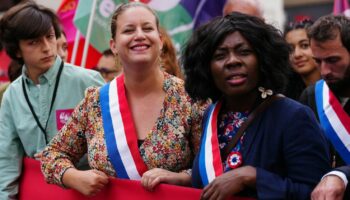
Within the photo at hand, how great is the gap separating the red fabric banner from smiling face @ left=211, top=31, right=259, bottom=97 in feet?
1.59

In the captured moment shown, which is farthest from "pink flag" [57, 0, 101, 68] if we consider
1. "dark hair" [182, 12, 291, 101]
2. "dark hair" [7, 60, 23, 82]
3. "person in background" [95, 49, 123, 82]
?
"dark hair" [182, 12, 291, 101]

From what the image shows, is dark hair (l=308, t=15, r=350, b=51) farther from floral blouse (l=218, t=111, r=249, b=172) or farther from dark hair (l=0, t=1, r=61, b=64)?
dark hair (l=0, t=1, r=61, b=64)

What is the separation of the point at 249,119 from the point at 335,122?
78 centimetres

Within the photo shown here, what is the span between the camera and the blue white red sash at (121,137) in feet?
13.1

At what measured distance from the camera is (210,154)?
3.52 meters

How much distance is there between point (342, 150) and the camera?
3992mm

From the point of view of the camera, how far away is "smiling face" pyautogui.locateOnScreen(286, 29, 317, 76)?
20.6ft

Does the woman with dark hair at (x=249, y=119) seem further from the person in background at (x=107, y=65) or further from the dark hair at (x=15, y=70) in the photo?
the person in background at (x=107, y=65)

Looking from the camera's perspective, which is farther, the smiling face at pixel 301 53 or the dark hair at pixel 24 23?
the smiling face at pixel 301 53

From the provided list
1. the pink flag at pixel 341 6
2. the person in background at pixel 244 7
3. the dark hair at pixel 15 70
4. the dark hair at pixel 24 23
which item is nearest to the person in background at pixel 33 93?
the dark hair at pixel 24 23

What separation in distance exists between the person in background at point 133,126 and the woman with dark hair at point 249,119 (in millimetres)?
230

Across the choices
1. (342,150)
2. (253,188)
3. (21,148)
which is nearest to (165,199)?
(253,188)

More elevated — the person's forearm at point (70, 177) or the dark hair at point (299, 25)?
the dark hair at point (299, 25)

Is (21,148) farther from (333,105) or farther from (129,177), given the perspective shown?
(333,105)
